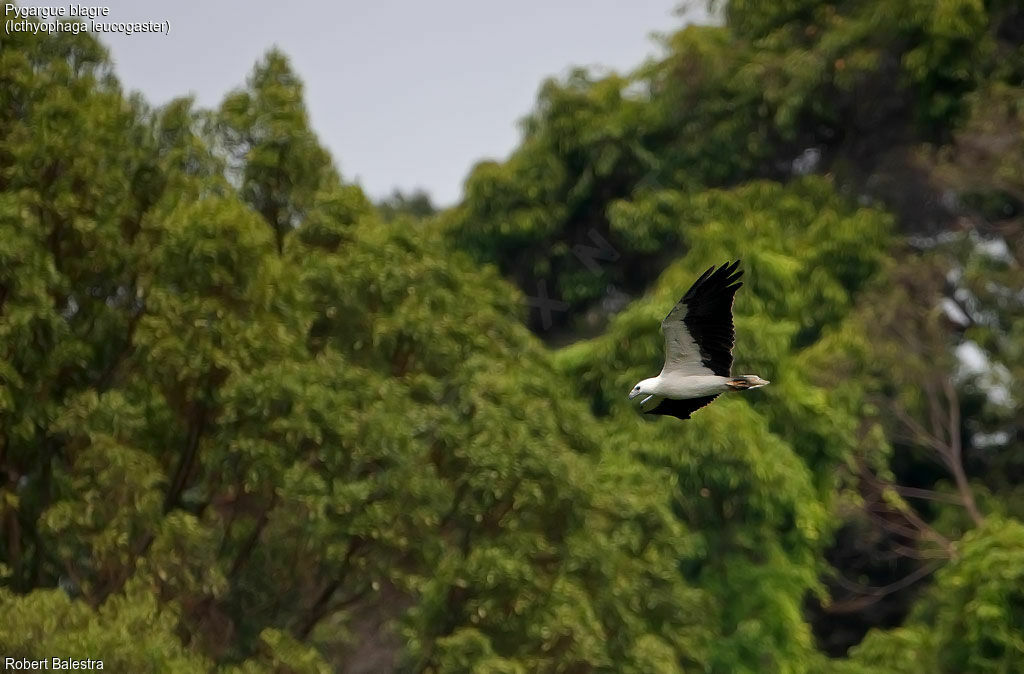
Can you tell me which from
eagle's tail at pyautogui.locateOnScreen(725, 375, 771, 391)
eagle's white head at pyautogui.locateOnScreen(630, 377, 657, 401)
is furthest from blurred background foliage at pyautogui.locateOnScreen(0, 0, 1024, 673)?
eagle's tail at pyautogui.locateOnScreen(725, 375, 771, 391)

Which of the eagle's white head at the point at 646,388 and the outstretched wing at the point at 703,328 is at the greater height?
the outstretched wing at the point at 703,328

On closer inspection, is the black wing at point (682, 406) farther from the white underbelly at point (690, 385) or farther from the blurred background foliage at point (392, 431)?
the blurred background foliage at point (392, 431)

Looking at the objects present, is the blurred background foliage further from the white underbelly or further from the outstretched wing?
the outstretched wing

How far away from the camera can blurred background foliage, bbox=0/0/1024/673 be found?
13.9 meters

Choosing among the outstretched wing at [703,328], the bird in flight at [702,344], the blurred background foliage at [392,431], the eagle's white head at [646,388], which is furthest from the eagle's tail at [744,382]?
the blurred background foliage at [392,431]

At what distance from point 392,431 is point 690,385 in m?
3.98

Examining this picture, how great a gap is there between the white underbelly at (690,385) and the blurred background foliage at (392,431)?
3781 millimetres

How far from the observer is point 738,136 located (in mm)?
23609

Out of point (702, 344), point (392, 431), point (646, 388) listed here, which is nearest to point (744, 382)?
point (702, 344)

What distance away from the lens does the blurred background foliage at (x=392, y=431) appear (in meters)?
13.9

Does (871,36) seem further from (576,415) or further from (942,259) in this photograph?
(576,415)

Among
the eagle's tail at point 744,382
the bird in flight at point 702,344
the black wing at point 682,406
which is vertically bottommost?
the black wing at point 682,406

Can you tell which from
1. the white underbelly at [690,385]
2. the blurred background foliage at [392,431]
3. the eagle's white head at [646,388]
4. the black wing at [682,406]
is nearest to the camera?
the white underbelly at [690,385]

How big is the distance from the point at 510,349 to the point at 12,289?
16.2 ft
